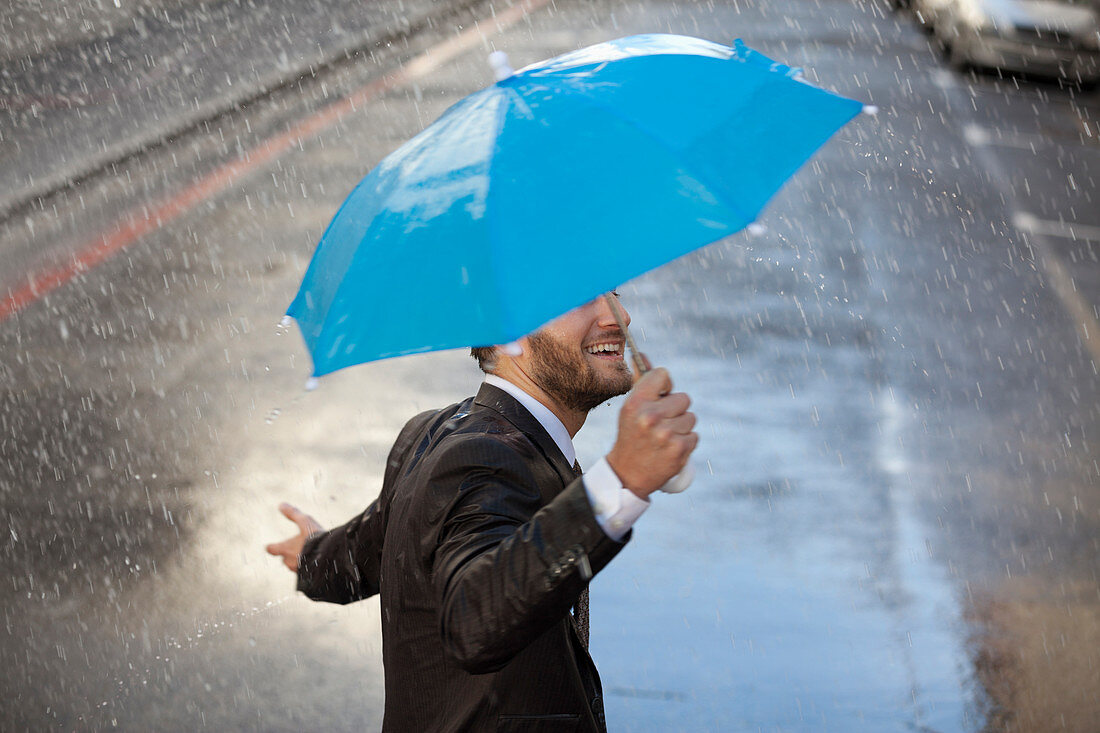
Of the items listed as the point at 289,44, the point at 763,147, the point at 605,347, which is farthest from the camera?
the point at 289,44

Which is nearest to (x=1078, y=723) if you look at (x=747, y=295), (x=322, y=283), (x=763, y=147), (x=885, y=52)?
(x=763, y=147)

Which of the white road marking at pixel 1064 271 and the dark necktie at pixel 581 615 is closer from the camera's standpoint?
the dark necktie at pixel 581 615

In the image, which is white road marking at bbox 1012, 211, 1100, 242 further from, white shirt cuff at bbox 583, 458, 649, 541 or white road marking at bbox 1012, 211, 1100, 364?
white shirt cuff at bbox 583, 458, 649, 541

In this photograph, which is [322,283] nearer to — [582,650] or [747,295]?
[582,650]

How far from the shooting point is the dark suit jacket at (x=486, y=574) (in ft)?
6.57

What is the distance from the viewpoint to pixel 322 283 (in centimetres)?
261

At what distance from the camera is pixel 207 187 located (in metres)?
10.6

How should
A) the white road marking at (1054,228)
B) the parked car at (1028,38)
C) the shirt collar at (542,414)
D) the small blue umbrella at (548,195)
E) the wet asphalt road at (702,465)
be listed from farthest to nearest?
the parked car at (1028,38), the white road marking at (1054,228), the wet asphalt road at (702,465), the shirt collar at (542,414), the small blue umbrella at (548,195)

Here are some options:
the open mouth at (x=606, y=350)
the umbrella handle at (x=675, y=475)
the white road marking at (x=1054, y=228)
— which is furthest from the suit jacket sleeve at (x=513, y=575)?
the white road marking at (x=1054, y=228)

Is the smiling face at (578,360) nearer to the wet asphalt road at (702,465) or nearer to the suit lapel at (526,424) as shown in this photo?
the suit lapel at (526,424)

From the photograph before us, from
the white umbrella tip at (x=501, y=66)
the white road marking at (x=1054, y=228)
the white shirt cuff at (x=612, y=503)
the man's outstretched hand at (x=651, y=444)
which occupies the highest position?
the white umbrella tip at (x=501, y=66)

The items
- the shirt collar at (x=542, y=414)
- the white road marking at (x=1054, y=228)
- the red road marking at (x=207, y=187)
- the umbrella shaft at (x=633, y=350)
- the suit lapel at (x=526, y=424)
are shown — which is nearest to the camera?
the umbrella shaft at (x=633, y=350)

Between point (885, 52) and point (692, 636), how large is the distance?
40.0 feet

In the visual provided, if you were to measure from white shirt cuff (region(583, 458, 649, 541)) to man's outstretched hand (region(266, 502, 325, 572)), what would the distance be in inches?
53.6
